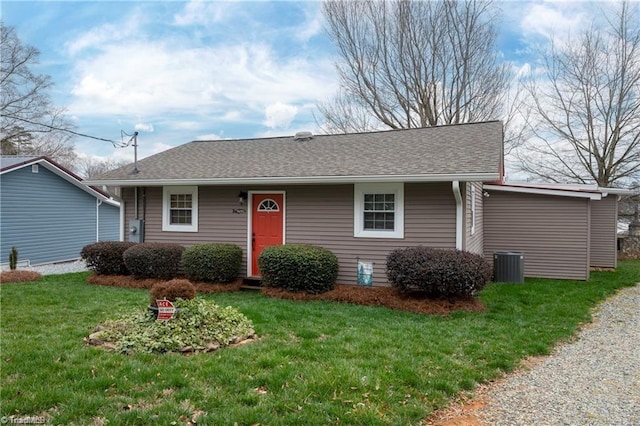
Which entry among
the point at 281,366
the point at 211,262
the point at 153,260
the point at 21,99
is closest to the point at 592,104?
the point at 211,262

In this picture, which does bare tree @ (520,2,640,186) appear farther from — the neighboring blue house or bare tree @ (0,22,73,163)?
bare tree @ (0,22,73,163)

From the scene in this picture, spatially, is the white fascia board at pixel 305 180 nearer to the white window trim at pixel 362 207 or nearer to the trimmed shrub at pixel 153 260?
the white window trim at pixel 362 207

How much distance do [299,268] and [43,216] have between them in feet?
37.7

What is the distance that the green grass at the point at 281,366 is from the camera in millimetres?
3340

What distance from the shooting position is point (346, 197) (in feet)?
30.0

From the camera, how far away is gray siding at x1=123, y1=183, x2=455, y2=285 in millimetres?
8477

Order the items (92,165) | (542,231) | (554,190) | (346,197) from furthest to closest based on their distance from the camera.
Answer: (92,165) < (542,231) < (554,190) < (346,197)

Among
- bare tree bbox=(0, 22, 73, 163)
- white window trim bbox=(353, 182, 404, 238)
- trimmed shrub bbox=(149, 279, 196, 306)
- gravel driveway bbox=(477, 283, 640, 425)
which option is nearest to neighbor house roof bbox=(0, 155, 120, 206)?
bare tree bbox=(0, 22, 73, 163)

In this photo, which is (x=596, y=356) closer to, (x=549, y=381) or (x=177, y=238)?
(x=549, y=381)

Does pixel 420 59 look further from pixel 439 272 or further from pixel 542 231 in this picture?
pixel 439 272

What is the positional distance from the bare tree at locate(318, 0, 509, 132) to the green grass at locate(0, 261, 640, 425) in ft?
48.5

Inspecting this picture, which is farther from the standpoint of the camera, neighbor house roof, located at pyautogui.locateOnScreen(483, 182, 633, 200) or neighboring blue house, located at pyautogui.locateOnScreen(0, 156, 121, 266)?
neighboring blue house, located at pyautogui.locateOnScreen(0, 156, 121, 266)

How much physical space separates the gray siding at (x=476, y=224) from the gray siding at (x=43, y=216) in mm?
13928

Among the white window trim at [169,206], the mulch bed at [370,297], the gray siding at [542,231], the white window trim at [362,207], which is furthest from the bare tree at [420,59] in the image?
the mulch bed at [370,297]
